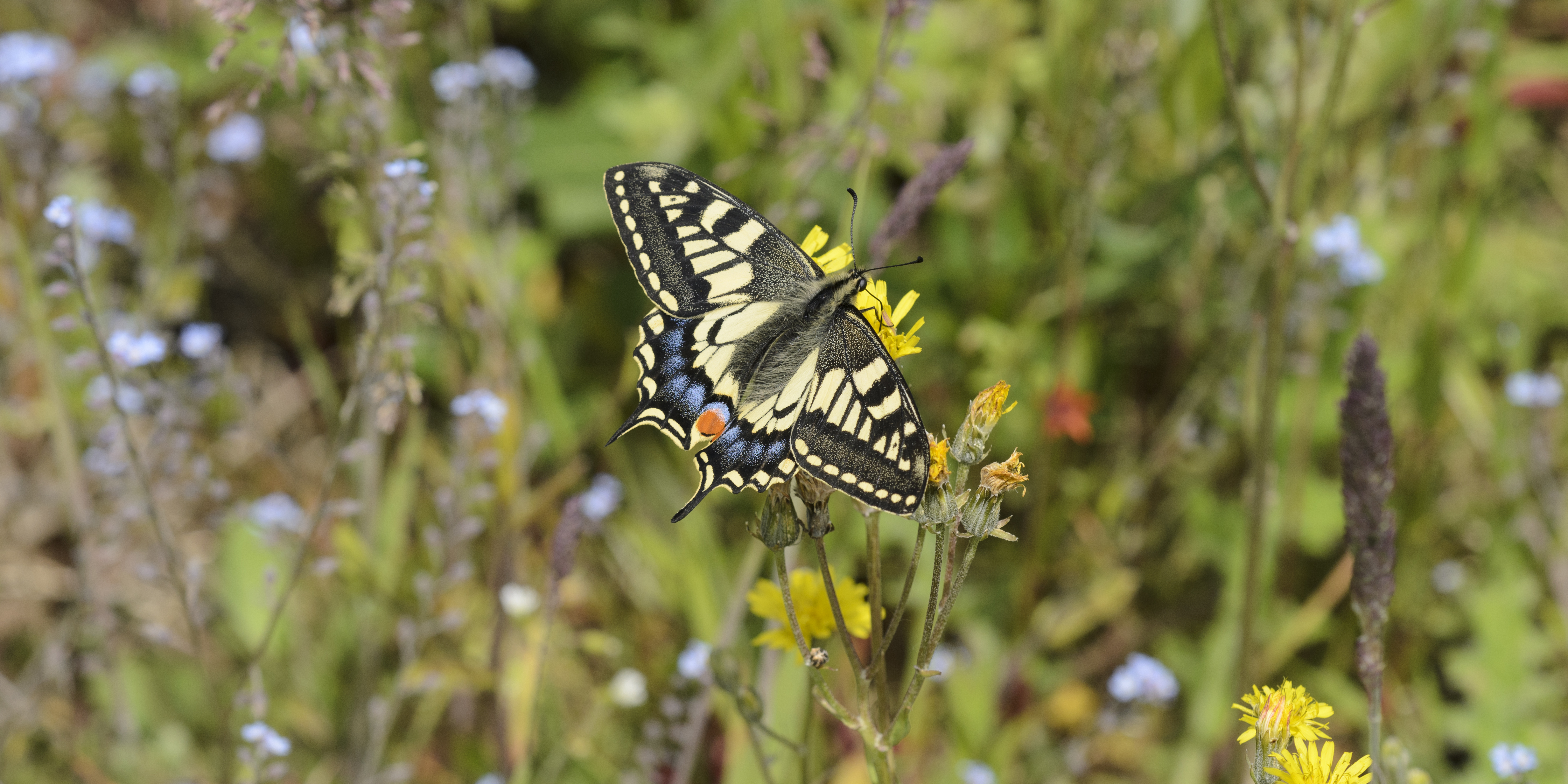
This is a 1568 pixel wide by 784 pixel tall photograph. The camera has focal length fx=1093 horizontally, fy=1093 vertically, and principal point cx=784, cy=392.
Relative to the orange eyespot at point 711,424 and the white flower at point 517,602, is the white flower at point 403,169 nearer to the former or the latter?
the orange eyespot at point 711,424

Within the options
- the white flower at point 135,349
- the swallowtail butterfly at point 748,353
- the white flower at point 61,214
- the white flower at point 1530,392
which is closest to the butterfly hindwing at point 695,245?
the swallowtail butterfly at point 748,353

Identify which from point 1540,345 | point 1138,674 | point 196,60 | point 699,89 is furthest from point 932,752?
point 196,60

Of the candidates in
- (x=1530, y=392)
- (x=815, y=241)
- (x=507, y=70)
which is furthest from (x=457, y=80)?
(x=1530, y=392)

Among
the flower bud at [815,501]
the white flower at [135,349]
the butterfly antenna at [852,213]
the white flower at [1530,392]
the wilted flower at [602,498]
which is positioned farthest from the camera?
the white flower at [1530,392]

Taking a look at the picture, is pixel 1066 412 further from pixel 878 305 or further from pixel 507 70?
pixel 507 70

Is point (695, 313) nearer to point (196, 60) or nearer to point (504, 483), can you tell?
point (504, 483)

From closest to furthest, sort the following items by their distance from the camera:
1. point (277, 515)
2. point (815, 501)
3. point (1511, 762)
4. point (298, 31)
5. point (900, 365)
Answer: point (815, 501), point (1511, 762), point (298, 31), point (277, 515), point (900, 365)
